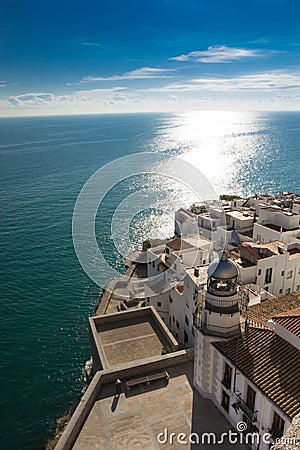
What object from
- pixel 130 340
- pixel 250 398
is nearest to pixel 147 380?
pixel 250 398

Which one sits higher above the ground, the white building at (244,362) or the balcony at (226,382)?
the white building at (244,362)

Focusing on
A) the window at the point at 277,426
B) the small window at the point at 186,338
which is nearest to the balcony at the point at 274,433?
the window at the point at 277,426

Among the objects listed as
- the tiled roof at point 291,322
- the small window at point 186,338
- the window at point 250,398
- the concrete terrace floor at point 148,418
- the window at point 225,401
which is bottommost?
the small window at point 186,338

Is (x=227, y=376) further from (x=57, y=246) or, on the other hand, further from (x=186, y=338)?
(x=57, y=246)

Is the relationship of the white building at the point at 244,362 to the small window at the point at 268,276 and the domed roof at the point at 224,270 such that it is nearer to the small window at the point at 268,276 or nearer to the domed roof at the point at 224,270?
the domed roof at the point at 224,270

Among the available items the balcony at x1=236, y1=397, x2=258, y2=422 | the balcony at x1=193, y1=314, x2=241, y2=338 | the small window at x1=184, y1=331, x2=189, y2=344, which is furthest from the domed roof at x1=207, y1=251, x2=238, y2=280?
the small window at x1=184, y1=331, x2=189, y2=344

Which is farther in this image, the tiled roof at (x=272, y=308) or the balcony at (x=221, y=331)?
the tiled roof at (x=272, y=308)

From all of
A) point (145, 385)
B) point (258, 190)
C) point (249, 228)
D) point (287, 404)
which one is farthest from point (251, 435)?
point (258, 190)
